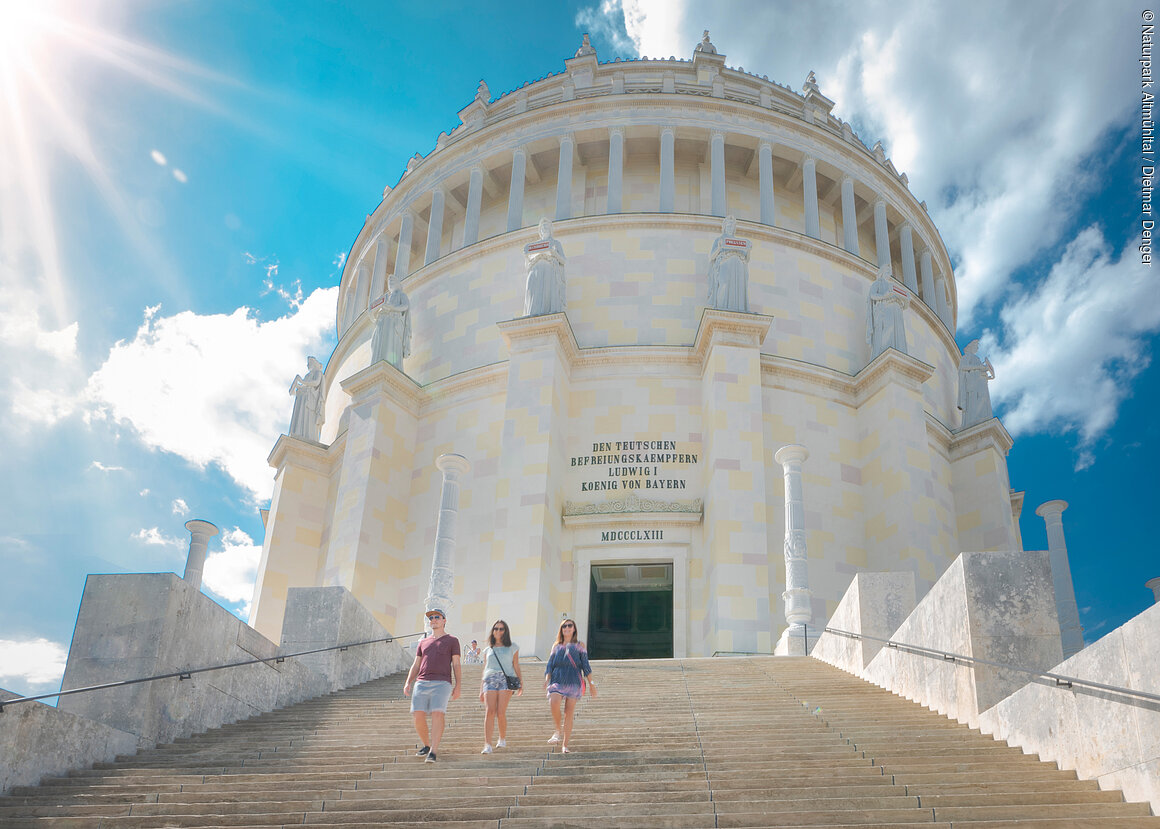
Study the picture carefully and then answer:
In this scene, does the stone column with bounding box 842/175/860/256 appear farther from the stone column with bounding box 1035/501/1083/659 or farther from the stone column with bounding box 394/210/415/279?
the stone column with bounding box 394/210/415/279

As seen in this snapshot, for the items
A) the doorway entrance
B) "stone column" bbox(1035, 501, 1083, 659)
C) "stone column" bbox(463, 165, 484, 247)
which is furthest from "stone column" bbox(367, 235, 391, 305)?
"stone column" bbox(1035, 501, 1083, 659)

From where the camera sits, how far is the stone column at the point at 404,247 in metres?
37.0

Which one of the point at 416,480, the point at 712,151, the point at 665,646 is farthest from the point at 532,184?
the point at 665,646

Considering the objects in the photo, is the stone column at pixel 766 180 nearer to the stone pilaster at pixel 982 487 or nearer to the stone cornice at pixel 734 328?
the stone cornice at pixel 734 328

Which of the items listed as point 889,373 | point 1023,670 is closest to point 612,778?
point 1023,670

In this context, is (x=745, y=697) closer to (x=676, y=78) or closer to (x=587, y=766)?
(x=587, y=766)

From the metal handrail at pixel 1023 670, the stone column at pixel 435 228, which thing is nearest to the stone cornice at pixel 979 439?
the stone column at pixel 435 228

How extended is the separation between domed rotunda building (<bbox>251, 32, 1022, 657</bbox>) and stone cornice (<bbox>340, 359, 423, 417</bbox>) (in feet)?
0.28

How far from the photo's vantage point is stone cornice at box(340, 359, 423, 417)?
30.5 m

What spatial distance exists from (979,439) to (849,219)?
8849 mm

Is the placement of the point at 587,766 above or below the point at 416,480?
below

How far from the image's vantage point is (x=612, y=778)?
9070 millimetres

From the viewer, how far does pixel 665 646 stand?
33.9m

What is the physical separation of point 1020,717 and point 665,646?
24711 millimetres
